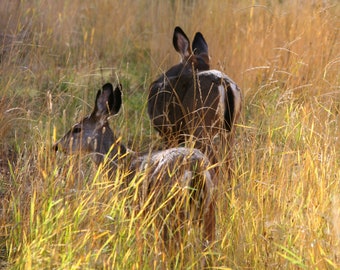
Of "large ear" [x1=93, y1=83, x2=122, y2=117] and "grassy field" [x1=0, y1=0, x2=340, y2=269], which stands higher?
"large ear" [x1=93, y1=83, x2=122, y2=117]

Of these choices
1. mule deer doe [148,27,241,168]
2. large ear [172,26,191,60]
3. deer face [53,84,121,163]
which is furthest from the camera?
large ear [172,26,191,60]

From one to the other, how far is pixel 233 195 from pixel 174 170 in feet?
1.15

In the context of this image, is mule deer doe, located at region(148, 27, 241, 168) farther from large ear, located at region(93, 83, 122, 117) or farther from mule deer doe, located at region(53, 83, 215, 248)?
mule deer doe, located at region(53, 83, 215, 248)

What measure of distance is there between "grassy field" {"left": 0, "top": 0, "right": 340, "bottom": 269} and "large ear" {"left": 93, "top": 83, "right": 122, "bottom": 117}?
8.4 inches

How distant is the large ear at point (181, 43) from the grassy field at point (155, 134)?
15.3 inches

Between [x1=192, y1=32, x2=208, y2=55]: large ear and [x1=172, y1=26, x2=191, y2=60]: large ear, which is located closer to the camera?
[x1=172, y1=26, x2=191, y2=60]: large ear

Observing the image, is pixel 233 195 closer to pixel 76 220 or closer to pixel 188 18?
pixel 76 220

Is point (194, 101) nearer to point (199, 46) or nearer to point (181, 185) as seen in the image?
point (199, 46)

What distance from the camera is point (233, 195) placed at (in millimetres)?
4840

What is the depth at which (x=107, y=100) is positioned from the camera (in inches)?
243

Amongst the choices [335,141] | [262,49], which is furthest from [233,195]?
[262,49]

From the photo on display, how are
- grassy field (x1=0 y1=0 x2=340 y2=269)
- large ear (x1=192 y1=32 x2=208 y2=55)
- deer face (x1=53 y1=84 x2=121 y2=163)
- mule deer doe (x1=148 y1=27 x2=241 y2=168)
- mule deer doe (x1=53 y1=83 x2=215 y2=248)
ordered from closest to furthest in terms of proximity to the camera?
grassy field (x1=0 y1=0 x2=340 y2=269)
mule deer doe (x1=53 y1=83 x2=215 y2=248)
deer face (x1=53 y1=84 x2=121 y2=163)
mule deer doe (x1=148 y1=27 x2=241 y2=168)
large ear (x1=192 y1=32 x2=208 y2=55)

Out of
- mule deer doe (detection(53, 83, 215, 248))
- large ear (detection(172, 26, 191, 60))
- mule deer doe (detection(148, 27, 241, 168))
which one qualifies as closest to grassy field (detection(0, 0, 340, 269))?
mule deer doe (detection(53, 83, 215, 248))

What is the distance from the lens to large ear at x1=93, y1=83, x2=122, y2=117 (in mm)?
6109
